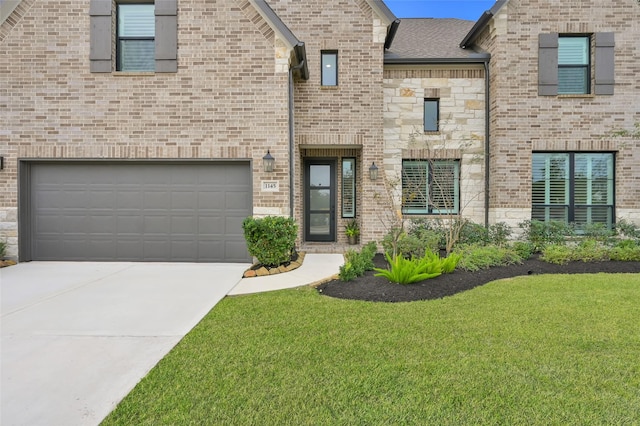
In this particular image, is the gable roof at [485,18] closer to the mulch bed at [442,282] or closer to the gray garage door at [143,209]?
the mulch bed at [442,282]

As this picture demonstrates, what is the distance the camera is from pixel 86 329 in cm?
364

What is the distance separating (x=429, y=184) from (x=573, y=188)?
3.66 metres

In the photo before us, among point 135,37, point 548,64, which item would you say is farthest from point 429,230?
point 135,37

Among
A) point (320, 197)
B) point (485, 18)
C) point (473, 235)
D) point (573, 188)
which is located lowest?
point (473, 235)

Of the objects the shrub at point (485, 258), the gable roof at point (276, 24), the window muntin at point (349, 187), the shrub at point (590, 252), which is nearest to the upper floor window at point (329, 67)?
the gable roof at point (276, 24)

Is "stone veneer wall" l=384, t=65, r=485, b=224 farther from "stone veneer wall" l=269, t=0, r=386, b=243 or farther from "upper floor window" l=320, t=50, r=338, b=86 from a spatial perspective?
"upper floor window" l=320, t=50, r=338, b=86

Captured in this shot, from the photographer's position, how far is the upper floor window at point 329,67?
29.1 ft

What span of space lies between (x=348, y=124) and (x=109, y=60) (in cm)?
561

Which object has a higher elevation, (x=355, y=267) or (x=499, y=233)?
(x=499, y=233)

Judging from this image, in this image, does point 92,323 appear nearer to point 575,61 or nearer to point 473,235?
point 473,235

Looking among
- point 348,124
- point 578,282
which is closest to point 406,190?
point 348,124

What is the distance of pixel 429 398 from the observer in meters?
2.32

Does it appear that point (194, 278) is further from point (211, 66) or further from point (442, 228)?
point (442, 228)

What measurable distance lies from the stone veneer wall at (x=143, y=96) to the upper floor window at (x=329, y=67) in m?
1.95
